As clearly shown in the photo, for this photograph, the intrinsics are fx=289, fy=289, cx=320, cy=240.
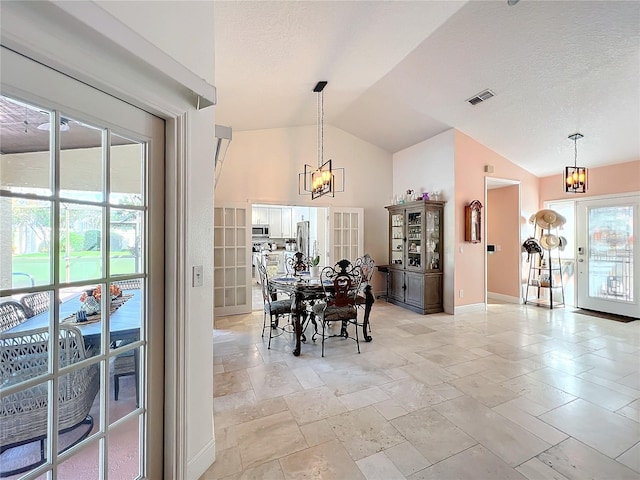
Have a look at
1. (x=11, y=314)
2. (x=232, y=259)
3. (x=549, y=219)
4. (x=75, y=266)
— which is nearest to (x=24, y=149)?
(x=75, y=266)

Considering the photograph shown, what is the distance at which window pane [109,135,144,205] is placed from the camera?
4.24 ft

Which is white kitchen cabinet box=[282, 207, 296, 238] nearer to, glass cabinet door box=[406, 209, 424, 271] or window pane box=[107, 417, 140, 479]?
glass cabinet door box=[406, 209, 424, 271]

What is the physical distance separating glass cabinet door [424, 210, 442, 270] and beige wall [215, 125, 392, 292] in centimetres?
143

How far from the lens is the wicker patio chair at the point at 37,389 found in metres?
0.99

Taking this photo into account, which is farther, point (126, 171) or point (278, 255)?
point (278, 255)

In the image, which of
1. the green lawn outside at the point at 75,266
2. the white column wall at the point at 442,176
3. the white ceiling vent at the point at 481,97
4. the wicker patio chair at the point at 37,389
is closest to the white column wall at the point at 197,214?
the green lawn outside at the point at 75,266

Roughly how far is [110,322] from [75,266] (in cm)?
31

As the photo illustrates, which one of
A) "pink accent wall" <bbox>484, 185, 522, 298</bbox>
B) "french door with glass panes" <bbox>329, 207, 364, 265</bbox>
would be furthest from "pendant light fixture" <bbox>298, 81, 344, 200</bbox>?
"pink accent wall" <bbox>484, 185, 522, 298</bbox>

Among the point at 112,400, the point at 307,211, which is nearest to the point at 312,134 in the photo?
the point at 307,211

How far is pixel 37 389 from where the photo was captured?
3.51 ft

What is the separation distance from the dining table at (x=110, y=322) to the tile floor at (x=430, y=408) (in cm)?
102

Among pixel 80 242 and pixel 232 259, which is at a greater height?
pixel 80 242

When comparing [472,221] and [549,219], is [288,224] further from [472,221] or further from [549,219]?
[549,219]

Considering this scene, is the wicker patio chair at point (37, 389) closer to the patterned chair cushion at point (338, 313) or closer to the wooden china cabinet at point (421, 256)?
the patterned chair cushion at point (338, 313)
